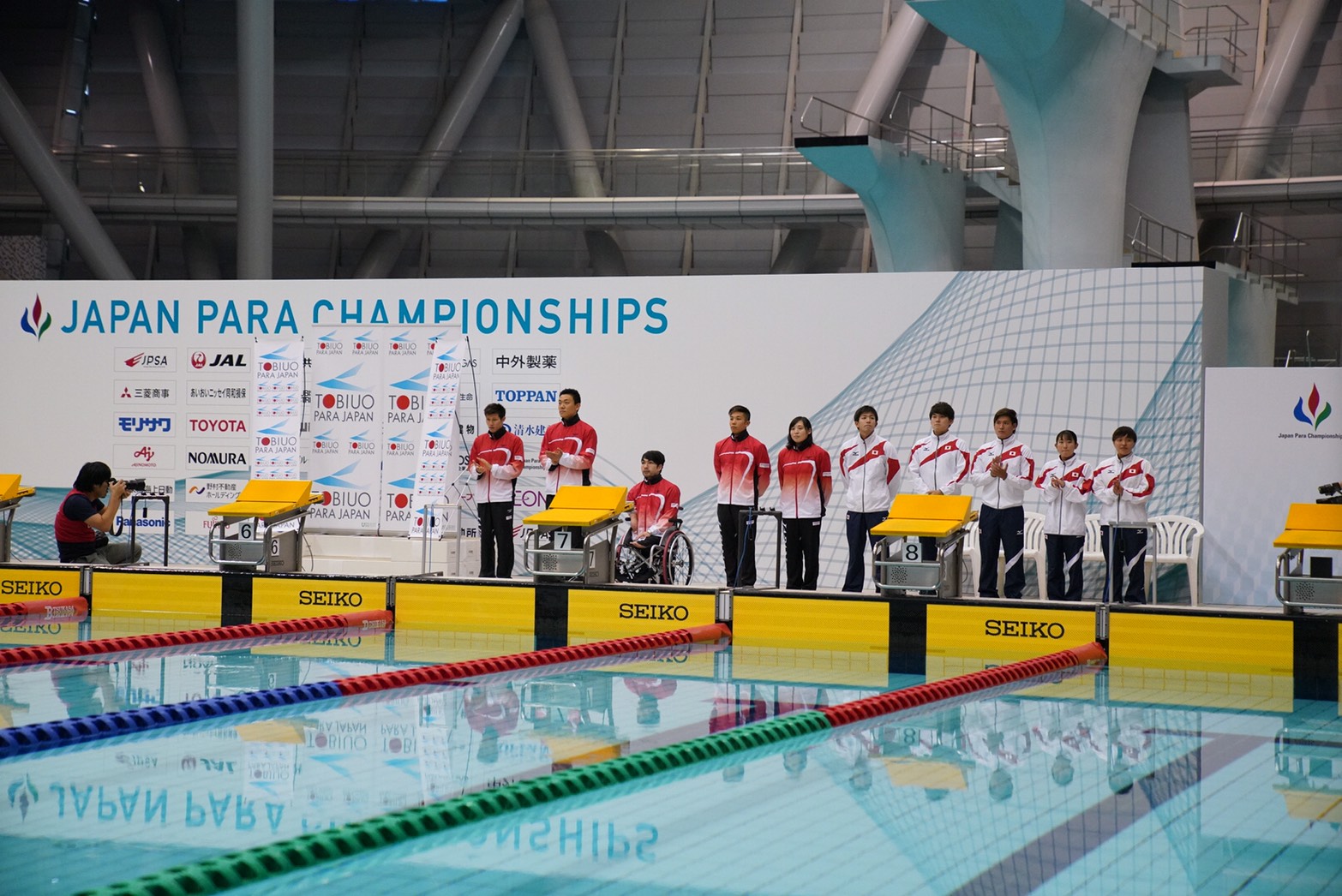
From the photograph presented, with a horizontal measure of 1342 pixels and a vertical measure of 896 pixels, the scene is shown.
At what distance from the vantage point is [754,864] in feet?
11.8

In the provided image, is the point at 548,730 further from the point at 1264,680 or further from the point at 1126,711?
the point at 1264,680

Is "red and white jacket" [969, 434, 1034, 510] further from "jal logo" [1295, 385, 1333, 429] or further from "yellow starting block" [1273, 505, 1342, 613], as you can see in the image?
"jal logo" [1295, 385, 1333, 429]

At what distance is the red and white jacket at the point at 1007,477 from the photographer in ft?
30.1

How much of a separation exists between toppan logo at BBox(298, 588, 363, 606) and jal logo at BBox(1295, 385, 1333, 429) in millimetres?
6501

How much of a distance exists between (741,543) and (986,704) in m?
3.44

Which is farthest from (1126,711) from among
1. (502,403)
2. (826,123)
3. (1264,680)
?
(826,123)

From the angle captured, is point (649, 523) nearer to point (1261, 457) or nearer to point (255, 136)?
point (1261, 457)

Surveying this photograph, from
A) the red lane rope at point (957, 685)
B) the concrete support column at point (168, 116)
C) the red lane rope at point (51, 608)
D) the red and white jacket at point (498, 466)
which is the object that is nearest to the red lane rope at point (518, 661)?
the red lane rope at point (957, 685)

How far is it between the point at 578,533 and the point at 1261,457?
477 centimetres

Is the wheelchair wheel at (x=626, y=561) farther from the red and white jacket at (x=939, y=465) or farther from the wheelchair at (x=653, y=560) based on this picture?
the red and white jacket at (x=939, y=465)

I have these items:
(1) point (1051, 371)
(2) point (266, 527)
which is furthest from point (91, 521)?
(1) point (1051, 371)

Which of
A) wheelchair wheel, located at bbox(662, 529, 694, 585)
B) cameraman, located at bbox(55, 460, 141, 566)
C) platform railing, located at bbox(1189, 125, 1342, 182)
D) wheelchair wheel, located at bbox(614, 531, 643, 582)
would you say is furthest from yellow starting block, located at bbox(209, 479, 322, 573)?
platform railing, located at bbox(1189, 125, 1342, 182)

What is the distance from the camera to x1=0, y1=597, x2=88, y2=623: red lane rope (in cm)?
893

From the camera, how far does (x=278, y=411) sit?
37.7 ft
